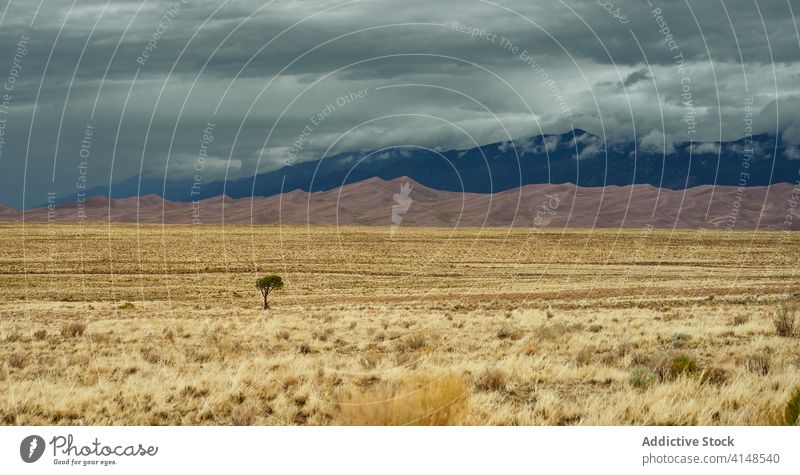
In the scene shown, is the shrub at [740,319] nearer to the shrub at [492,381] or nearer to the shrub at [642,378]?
the shrub at [642,378]

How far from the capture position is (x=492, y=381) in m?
15.4

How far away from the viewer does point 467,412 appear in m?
12.6

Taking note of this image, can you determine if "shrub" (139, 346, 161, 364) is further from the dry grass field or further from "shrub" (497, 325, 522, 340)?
"shrub" (497, 325, 522, 340)


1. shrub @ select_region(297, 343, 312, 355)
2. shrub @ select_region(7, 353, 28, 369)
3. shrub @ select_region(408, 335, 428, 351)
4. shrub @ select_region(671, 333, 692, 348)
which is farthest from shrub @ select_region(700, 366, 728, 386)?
shrub @ select_region(7, 353, 28, 369)

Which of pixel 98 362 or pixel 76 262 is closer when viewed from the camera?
pixel 98 362

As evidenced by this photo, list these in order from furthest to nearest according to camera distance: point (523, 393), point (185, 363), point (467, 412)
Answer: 1. point (185, 363)
2. point (523, 393)
3. point (467, 412)

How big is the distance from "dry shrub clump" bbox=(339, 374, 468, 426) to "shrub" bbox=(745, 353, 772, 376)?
293 inches

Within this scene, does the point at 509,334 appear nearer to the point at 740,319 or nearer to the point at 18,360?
the point at 740,319

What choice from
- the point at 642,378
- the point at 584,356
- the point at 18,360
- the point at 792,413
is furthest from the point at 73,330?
the point at 792,413

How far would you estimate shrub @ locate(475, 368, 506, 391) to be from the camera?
1527 centimetres

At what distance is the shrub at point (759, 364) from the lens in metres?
16.3

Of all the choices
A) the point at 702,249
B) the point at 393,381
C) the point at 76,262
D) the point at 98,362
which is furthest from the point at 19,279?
the point at 702,249

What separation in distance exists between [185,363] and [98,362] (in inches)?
89.3
